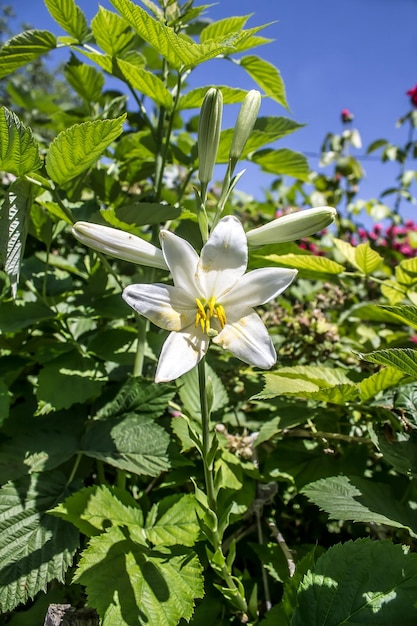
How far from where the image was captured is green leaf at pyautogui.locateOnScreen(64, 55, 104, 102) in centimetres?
158

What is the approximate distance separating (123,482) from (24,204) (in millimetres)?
695

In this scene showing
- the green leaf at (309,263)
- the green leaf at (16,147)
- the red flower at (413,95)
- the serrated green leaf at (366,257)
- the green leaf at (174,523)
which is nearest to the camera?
the green leaf at (16,147)

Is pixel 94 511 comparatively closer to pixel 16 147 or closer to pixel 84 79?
pixel 16 147

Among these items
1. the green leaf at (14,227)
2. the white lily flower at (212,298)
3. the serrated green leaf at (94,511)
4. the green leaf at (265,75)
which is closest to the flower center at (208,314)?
the white lily flower at (212,298)

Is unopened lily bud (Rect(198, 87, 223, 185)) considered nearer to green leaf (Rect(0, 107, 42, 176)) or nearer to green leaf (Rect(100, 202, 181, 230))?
green leaf (Rect(100, 202, 181, 230))

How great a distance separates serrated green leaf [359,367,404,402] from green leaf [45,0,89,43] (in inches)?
46.9

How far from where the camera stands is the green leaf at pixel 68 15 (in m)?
1.35

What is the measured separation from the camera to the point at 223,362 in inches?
64.4

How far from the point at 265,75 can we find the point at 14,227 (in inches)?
35.3

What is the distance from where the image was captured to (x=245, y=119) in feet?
3.37

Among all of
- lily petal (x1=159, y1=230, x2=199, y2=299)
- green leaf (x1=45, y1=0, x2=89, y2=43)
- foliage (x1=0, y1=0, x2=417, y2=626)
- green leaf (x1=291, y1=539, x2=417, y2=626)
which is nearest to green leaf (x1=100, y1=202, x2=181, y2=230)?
foliage (x1=0, y1=0, x2=417, y2=626)

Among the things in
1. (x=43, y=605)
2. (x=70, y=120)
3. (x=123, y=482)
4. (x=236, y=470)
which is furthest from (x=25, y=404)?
(x=70, y=120)

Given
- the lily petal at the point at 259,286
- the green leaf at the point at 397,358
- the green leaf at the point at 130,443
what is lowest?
the green leaf at the point at 130,443

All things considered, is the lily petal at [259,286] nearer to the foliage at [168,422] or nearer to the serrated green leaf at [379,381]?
the foliage at [168,422]
